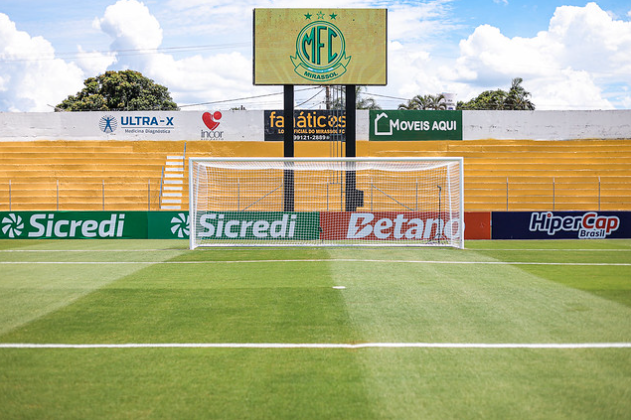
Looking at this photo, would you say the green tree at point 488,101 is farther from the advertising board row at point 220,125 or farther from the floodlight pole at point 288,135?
the floodlight pole at point 288,135

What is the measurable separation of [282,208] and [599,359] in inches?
650

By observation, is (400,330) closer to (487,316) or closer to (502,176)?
(487,316)

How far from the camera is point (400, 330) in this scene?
723 centimetres

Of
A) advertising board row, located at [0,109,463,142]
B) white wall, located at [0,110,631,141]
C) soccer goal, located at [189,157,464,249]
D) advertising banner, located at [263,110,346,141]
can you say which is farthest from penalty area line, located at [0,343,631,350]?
white wall, located at [0,110,631,141]

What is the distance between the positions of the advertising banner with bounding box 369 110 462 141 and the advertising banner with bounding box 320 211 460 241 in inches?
592

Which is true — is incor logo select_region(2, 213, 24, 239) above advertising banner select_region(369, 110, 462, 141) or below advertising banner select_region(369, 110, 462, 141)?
below

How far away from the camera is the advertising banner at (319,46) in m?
20.8

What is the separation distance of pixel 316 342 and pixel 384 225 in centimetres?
1321

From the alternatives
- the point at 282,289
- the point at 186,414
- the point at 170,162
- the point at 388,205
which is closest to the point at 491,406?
the point at 186,414

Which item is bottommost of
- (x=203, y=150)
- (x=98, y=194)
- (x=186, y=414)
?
(x=186, y=414)

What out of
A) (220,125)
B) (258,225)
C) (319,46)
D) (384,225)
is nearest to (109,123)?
(220,125)

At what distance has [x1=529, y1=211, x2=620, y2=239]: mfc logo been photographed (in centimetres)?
2103

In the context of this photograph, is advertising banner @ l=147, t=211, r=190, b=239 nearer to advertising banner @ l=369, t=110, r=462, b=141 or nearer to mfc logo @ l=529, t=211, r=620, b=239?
mfc logo @ l=529, t=211, r=620, b=239

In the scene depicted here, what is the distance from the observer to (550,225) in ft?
69.1
